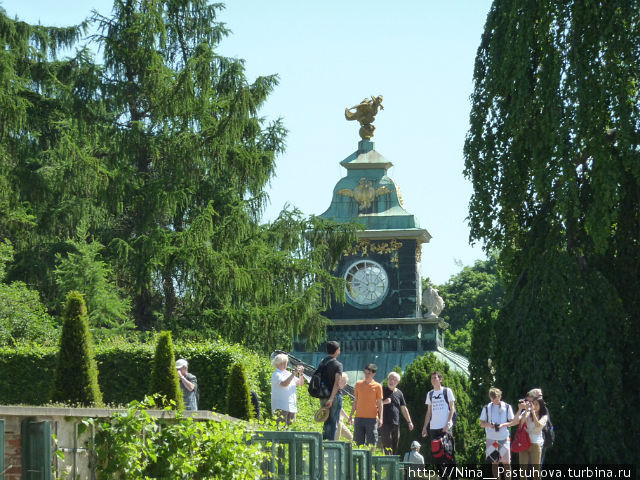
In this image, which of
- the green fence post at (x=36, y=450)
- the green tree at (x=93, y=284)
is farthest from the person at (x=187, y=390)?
the green tree at (x=93, y=284)

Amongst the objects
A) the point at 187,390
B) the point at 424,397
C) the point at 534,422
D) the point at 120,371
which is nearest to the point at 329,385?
the point at 187,390

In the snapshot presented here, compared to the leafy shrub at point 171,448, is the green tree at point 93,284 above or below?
above

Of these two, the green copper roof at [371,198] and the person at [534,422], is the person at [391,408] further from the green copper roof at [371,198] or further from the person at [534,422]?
the green copper roof at [371,198]

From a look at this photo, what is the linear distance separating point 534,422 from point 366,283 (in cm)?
3433

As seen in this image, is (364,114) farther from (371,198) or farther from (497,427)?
(497,427)

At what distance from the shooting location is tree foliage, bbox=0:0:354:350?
25719 mm

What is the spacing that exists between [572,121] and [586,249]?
2.35 meters

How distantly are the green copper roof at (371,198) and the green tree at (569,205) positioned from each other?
29.2m

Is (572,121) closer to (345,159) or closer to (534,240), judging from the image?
(534,240)

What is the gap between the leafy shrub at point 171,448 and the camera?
8438 millimetres

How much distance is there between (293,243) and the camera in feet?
90.2

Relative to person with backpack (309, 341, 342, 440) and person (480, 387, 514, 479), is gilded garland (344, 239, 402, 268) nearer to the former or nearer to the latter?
person (480, 387, 514, 479)

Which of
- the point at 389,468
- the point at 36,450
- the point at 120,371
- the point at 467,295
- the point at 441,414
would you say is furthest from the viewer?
the point at 467,295

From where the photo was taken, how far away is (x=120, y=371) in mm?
20344
